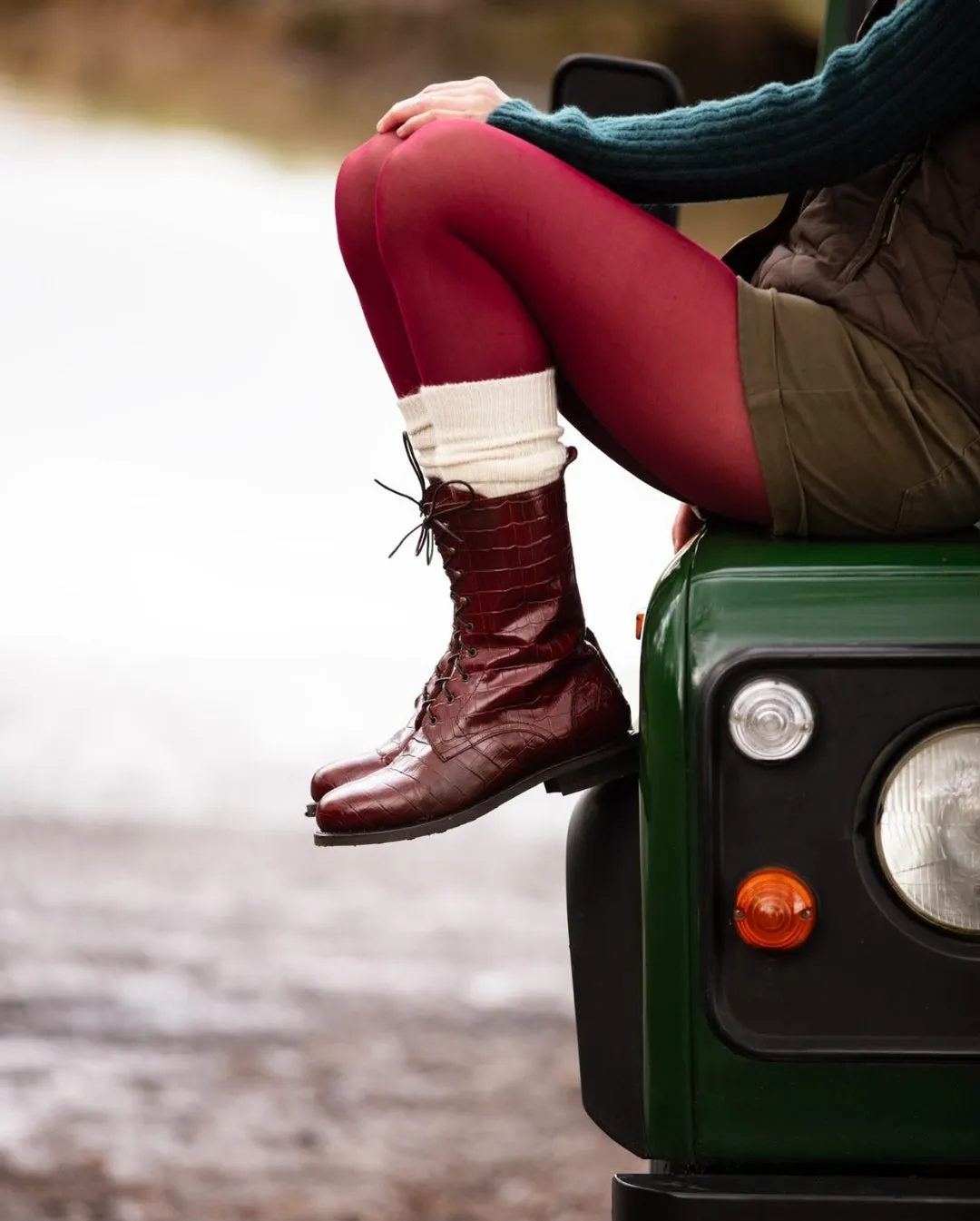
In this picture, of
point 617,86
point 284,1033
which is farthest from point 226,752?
point 617,86

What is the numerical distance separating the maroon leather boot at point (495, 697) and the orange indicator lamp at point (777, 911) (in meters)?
0.28

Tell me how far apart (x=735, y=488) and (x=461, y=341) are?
0.29 metres

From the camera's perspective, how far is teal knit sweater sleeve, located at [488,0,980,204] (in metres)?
1.32

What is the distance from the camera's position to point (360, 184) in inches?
60.4

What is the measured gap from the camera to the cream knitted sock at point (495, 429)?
1430 millimetres

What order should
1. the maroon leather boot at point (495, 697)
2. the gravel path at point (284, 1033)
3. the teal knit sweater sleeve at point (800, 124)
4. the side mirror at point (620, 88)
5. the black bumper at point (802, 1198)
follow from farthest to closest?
the gravel path at point (284, 1033) → the side mirror at point (620, 88) → the maroon leather boot at point (495, 697) → the teal knit sweater sleeve at point (800, 124) → the black bumper at point (802, 1198)

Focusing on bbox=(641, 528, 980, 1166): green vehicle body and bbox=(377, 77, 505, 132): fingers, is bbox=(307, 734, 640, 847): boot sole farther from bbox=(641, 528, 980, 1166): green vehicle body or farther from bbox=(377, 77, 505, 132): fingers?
bbox=(377, 77, 505, 132): fingers

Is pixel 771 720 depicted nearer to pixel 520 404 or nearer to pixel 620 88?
pixel 520 404

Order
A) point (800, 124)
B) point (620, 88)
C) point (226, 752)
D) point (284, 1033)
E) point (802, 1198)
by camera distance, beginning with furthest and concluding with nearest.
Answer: point (226, 752) < point (284, 1033) < point (620, 88) < point (800, 124) < point (802, 1198)

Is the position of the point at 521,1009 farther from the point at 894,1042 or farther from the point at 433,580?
the point at 433,580

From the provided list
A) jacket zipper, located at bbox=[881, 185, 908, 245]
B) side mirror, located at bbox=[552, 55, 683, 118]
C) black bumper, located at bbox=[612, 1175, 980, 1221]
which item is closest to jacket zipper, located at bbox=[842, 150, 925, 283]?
jacket zipper, located at bbox=[881, 185, 908, 245]

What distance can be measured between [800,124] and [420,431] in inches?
17.7

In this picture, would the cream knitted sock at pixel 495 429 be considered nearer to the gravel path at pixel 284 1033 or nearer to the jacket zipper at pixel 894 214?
the jacket zipper at pixel 894 214

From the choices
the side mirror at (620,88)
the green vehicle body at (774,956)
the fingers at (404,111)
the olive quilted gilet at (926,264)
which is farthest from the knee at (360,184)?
the green vehicle body at (774,956)
